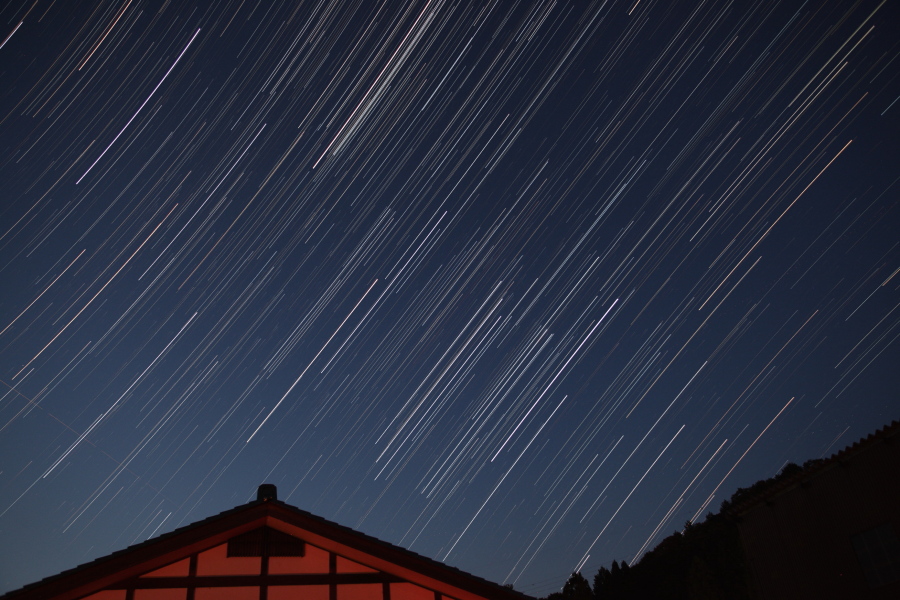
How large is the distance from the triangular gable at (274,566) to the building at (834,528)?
10303 millimetres

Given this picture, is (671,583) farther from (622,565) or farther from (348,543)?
(348,543)

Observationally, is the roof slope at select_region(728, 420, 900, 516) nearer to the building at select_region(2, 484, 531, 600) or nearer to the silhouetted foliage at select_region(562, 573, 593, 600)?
the building at select_region(2, 484, 531, 600)

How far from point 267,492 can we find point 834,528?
13.5m

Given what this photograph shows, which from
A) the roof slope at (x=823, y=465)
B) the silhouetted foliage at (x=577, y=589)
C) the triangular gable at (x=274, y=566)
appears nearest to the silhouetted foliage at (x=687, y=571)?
the silhouetted foliage at (x=577, y=589)

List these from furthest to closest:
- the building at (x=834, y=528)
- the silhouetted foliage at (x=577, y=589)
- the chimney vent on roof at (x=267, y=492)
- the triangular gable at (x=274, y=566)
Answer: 1. the silhouetted foliage at (x=577, y=589)
2. the building at (x=834, y=528)
3. the chimney vent on roof at (x=267, y=492)
4. the triangular gable at (x=274, y=566)

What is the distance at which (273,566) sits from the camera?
6836mm

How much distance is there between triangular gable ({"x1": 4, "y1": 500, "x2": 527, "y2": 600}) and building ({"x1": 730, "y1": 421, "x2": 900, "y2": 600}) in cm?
1030

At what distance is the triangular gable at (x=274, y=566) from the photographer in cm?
635

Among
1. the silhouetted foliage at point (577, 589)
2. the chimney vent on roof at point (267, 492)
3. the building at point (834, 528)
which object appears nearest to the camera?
the chimney vent on roof at point (267, 492)

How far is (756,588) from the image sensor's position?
655 inches

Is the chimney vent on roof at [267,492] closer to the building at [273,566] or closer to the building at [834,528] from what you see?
the building at [273,566]

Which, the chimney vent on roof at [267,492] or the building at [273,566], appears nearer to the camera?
the building at [273,566]

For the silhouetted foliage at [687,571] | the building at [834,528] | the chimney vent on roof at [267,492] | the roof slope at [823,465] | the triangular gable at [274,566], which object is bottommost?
the triangular gable at [274,566]

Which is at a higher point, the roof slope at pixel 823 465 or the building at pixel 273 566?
the roof slope at pixel 823 465
